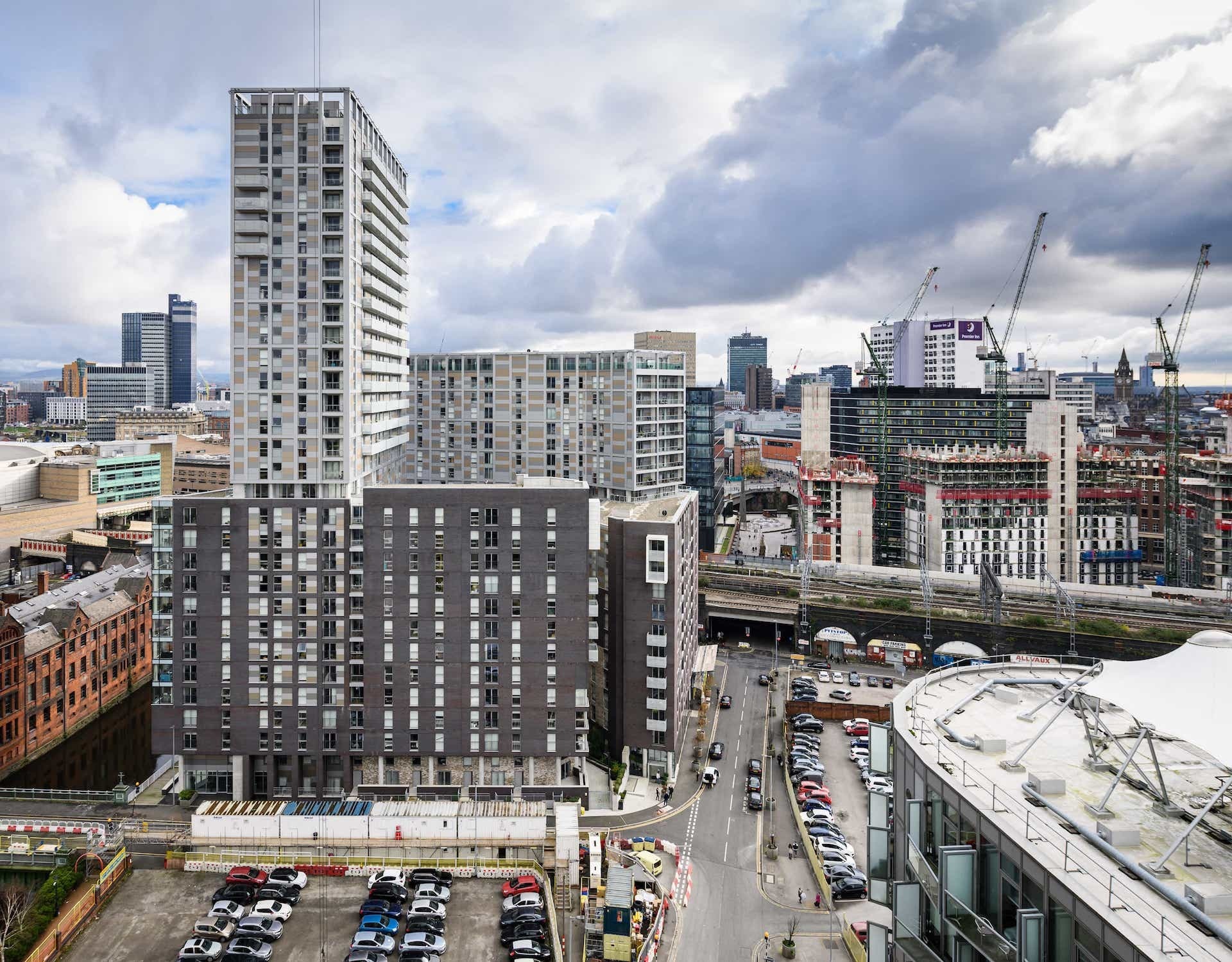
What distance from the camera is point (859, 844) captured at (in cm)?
5456

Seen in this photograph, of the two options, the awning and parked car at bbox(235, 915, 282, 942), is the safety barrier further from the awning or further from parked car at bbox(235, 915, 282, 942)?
the awning

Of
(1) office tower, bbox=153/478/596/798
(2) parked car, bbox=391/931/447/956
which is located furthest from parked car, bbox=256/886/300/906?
(1) office tower, bbox=153/478/596/798

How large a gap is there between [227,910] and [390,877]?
8.03m

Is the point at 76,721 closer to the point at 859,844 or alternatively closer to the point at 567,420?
the point at 567,420

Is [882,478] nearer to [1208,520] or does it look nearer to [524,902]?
[1208,520]

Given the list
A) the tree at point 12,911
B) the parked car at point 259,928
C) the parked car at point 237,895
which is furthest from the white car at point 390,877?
the tree at point 12,911

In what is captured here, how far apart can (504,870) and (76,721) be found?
47.7 meters

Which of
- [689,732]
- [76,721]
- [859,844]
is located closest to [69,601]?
[76,721]

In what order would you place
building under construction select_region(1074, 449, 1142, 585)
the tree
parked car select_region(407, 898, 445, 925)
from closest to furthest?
the tree
parked car select_region(407, 898, 445, 925)
building under construction select_region(1074, 449, 1142, 585)

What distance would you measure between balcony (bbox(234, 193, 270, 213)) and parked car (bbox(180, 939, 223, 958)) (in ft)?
140

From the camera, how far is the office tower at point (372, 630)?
58469 mm

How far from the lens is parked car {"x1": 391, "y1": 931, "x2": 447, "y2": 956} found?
137 feet

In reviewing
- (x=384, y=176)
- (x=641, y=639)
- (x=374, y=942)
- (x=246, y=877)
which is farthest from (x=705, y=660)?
(x=384, y=176)

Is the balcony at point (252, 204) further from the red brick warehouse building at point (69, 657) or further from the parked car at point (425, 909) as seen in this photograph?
the parked car at point (425, 909)
